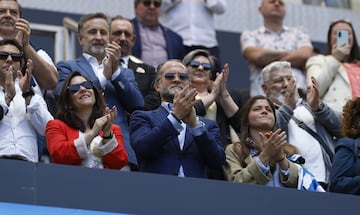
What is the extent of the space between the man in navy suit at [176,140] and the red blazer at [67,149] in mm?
224

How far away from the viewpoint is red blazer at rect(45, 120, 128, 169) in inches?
329

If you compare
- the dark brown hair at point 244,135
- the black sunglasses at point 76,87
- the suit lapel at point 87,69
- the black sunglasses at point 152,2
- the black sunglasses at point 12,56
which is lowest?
the dark brown hair at point 244,135

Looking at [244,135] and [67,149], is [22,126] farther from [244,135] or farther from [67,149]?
[244,135]

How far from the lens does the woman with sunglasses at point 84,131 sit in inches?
330

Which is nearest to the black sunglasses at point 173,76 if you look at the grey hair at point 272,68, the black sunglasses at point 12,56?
the black sunglasses at point 12,56

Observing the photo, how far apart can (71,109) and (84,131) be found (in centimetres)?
20

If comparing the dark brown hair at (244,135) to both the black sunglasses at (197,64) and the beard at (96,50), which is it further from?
the beard at (96,50)

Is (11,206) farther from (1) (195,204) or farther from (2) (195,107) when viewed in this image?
(2) (195,107)

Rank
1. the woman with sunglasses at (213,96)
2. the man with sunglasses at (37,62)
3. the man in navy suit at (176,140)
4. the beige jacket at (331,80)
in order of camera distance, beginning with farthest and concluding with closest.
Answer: the beige jacket at (331,80) → the woman with sunglasses at (213,96) → the man with sunglasses at (37,62) → the man in navy suit at (176,140)

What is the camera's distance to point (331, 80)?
36.3 feet

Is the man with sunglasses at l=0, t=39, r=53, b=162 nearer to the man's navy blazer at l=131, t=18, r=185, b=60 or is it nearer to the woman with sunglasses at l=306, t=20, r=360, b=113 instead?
the man's navy blazer at l=131, t=18, r=185, b=60

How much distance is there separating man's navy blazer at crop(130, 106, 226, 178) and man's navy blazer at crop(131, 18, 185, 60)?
81.5 inches

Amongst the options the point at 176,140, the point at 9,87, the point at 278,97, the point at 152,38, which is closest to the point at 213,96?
the point at 278,97

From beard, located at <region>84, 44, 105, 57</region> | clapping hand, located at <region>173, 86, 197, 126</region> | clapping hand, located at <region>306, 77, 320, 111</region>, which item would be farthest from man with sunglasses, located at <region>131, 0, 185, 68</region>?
clapping hand, located at <region>173, 86, 197, 126</region>
